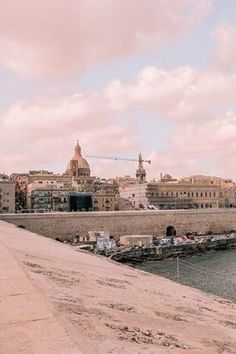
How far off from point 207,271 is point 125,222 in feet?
99.1

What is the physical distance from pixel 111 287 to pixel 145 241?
4867 centimetres

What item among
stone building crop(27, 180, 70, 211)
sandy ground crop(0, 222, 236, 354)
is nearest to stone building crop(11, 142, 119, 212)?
stone building crop(27, 180, 70, 211)

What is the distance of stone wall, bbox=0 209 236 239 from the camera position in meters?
66.7

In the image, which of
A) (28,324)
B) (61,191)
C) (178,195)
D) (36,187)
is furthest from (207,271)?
(178,195)

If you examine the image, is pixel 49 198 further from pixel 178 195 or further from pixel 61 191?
pixel 178 195

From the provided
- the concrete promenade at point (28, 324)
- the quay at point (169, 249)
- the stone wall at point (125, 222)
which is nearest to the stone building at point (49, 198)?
the stone wall at point (125, 222)

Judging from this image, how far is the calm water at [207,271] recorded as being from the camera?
109 ft

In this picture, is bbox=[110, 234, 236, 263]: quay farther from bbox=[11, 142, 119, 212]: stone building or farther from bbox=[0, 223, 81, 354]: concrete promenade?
bbox=[0, 223, 81, 354]: concrete promenade

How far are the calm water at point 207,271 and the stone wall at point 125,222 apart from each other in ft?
51.6

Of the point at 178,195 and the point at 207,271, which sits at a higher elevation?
the point at 178,195

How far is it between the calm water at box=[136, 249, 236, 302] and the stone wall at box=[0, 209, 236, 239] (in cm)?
1573

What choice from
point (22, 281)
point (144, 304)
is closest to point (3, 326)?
point (22, 281)

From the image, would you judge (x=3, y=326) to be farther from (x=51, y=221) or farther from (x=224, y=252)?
(x=51, y=221)

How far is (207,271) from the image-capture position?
141 feet
